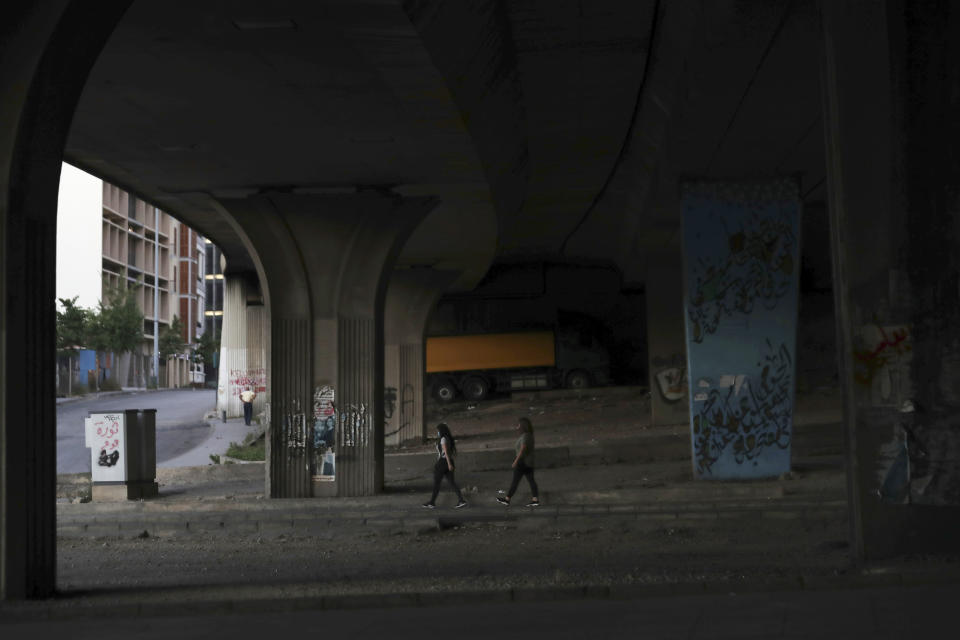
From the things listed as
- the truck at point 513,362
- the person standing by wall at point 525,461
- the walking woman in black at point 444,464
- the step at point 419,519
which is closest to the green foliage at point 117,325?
the truck at point 513,362

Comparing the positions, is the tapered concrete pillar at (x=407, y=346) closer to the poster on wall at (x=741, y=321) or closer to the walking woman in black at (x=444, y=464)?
the poster on wall at (x=741, y=321)

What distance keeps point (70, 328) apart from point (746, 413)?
60.6 m

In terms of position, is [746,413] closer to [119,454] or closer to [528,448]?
[528,448]

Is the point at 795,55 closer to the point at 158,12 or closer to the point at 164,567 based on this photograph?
the point at 158,12

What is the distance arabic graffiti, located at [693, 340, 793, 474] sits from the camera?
72.6 feet

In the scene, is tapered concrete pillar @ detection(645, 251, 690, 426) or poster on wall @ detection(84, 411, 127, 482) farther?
tapered concrete pillar @ detection(645, 251, 690, 426)

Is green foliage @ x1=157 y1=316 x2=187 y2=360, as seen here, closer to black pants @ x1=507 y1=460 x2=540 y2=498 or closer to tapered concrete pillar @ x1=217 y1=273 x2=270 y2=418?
tapered concrete pillar @ x1=217 y1=273 x2=270 y2=418

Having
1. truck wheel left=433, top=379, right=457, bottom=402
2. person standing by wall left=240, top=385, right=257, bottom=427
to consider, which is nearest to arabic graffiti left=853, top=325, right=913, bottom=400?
person standing by wall left=240, top=385, right=257, bottom=427

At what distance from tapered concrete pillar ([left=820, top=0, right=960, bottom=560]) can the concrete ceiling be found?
1.54 metres

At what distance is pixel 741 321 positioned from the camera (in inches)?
880

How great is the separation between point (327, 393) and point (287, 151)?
5462 mm

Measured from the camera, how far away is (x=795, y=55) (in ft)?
47.0

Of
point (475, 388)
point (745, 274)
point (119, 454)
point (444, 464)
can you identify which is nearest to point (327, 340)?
point (444, 464)

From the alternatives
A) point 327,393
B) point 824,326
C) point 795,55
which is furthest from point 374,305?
point 824,326
